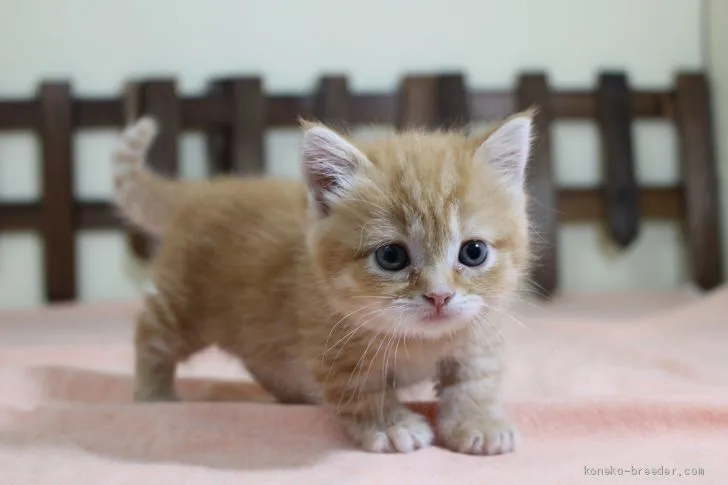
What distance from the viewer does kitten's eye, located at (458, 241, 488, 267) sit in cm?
89

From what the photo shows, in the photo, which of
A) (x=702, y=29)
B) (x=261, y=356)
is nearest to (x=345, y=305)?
(x=261, y=356)

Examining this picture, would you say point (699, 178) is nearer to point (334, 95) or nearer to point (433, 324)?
point (334, 95)

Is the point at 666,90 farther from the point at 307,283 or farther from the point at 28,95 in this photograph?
the point at 28,95

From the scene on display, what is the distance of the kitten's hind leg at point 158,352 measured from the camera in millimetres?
1206

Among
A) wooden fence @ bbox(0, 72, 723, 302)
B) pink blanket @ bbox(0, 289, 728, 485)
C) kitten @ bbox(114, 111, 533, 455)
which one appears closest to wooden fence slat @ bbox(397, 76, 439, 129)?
wooden fence @ bbox(0, 72, 723, 302)

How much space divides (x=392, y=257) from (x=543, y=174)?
1.48 meters

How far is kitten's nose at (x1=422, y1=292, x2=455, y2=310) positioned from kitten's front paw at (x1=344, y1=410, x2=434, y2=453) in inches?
7.1

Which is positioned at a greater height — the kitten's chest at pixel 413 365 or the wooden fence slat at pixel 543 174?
the wooden fence slat at pixel 543 174

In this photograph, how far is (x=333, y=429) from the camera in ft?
3.24

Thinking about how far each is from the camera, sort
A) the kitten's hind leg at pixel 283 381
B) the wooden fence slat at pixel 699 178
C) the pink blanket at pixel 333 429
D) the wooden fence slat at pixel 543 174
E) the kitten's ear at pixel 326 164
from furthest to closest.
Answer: the wooden fence slat at pixel 699 178, the wooden fence slat at pixel 543 174, the kitten's hind leg at pixel 283 381, the kitten's ear at pixel 326 164, the pink blanket at pixel 333 429

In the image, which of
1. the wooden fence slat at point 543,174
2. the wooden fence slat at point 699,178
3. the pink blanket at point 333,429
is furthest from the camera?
the wooden fence slat at point 699,178

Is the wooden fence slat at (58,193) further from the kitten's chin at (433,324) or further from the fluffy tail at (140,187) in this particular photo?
the kitten's chin at (433,324)

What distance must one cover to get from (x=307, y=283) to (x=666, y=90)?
1.87 metres

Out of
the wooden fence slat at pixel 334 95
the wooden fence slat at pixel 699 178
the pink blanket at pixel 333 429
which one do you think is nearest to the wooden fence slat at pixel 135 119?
the wooden fence slat at pixel 334 95
